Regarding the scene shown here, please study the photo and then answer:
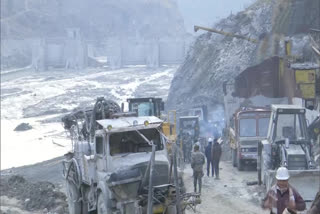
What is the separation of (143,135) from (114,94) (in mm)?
49887

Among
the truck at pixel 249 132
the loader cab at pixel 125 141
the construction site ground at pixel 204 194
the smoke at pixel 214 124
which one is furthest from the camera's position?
the smoke at pixel 214 124

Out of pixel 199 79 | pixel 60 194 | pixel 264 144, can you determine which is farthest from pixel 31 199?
pixel 199 79

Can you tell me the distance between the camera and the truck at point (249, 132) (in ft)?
54.9

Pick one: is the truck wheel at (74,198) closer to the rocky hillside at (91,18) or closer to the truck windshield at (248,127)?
the truck windshield at (248,127)

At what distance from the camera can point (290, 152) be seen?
1254cm

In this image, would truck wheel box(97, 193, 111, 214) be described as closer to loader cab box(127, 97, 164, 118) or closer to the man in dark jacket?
the man in dark jacket

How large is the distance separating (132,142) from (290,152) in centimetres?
464

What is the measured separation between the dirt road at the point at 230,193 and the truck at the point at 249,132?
473 millimetres

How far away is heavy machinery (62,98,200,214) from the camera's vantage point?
8672 mm

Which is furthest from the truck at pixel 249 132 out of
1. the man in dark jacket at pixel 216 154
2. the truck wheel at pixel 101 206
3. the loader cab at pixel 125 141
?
the truck wheel at pixel 101 206

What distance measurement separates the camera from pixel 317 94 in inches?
756

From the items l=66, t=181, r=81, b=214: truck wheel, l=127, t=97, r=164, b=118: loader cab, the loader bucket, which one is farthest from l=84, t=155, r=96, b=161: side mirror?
l=127, t=97, r=164, b=118: loader cab

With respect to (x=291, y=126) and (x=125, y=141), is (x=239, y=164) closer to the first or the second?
(x=291, y=126)

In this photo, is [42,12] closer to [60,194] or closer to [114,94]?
[114,94]
